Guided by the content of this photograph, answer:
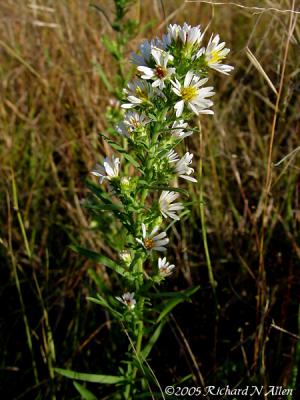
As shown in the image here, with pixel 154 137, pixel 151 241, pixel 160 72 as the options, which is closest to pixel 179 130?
pixel 154 137

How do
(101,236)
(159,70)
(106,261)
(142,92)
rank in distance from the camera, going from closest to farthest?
(159,70), (142,92), (106,261), (101,236)

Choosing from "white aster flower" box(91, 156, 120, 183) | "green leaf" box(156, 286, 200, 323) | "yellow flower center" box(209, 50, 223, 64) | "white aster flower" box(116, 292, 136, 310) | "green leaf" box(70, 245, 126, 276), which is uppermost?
"yellow flower center" box(209, 50, 223, 64)

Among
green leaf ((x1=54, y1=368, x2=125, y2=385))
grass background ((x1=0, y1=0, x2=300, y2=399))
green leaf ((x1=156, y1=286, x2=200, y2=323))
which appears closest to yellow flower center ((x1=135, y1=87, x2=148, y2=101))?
grass background ((x1=0, y1=0, x2=300, y2=399))

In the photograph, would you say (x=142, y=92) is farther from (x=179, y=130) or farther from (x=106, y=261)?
(x=106, y=261)

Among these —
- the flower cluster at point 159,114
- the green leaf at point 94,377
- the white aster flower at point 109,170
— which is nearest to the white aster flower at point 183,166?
the flower cluster at point 159,114

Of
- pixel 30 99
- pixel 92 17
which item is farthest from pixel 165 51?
pixel 92 17

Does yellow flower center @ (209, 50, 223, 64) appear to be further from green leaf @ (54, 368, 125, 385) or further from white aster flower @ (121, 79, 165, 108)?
green leaf @ (54, 368, 125, 385)
